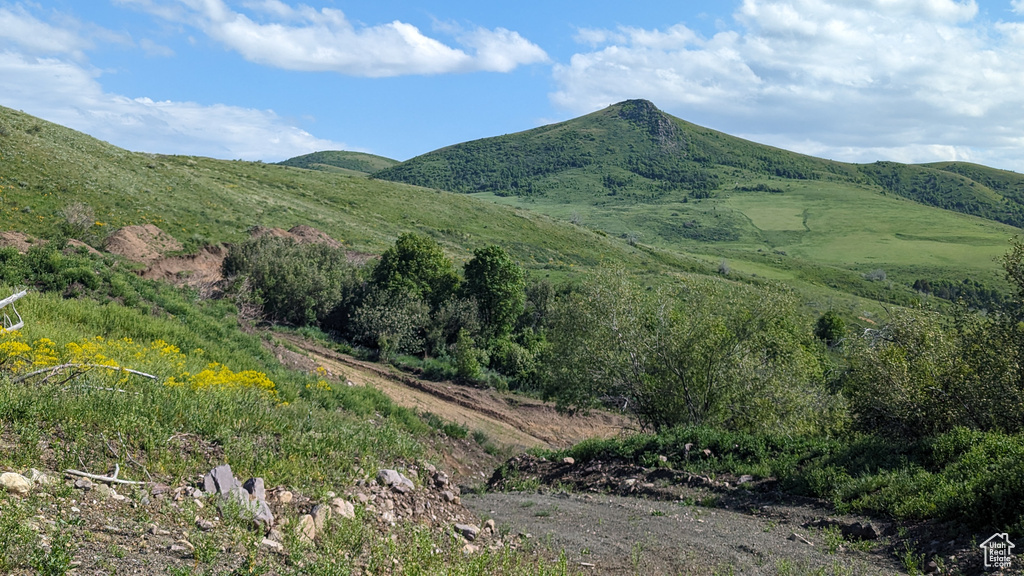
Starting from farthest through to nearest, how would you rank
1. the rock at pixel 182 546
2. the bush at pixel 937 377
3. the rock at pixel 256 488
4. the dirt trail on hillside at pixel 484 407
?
the dirt trail on hillside at pixel 484 407 < the bush at pixel 937 377 < the rock at pixel 256 488 < the rock at pixel 182 546

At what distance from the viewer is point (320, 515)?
6.08m

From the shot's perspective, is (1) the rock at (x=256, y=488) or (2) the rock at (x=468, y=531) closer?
(1) the rock at (x=256, y=488)

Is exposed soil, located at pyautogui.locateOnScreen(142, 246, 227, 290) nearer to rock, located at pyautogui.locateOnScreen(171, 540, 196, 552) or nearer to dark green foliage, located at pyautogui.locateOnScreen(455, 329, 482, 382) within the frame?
dark green foliage, located at pyautogui.locateOnScreen(455, 329, 482, 382)

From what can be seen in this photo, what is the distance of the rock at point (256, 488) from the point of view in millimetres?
5992

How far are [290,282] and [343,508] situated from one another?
28.4 metres

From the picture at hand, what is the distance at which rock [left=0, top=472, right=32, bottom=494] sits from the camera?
467 centimetres

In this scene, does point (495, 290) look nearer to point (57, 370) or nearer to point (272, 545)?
point (57, 370)

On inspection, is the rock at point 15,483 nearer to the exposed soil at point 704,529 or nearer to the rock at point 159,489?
the rock at point 159,489

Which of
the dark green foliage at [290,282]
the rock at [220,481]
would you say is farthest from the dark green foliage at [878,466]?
the dark green foliage at [290,282]

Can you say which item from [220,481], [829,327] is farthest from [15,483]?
[829,327]

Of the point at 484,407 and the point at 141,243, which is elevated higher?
the point at 141,243

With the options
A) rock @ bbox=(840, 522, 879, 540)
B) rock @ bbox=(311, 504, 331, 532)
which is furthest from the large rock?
rock @ bbox=(840, 522, 879, 540)

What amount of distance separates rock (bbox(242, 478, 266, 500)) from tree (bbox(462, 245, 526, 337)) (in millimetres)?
28441

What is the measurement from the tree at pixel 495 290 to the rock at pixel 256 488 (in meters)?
28.4
